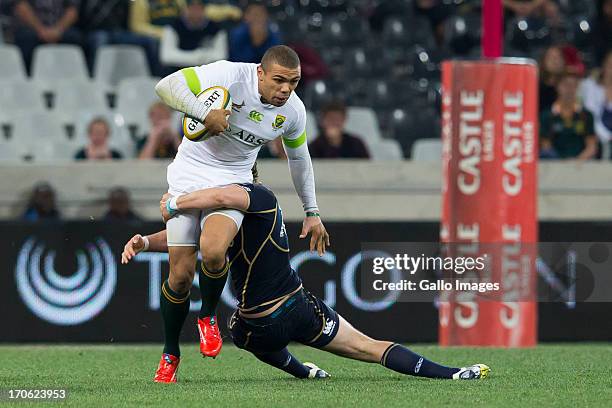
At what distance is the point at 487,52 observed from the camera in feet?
34.7

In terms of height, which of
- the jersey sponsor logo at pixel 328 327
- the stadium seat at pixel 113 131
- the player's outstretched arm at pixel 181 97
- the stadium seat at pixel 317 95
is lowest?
the jersey sponsor logo at pixel 328 327

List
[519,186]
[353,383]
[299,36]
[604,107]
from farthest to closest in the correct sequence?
[299,36] < [604,107] < [519,186] < [353,383]

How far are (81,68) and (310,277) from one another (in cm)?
459

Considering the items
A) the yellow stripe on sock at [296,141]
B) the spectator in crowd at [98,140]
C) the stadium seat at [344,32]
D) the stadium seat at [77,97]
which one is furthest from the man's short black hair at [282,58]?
the stadium seat at [344,32]

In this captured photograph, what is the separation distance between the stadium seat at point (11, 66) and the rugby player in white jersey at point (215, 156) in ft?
23.6

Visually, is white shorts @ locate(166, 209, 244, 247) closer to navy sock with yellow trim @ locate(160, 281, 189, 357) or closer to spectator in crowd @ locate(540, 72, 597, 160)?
navy sock with yellow trim @ locate(160, 281, 189, 357)

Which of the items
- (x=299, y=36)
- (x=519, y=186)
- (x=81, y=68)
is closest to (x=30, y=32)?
(x=81, y=68)

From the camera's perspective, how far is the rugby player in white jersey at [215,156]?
7.14 meters

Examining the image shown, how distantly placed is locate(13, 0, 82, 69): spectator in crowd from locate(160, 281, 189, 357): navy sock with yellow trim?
7796 mm

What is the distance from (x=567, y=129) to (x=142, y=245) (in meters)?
6.70

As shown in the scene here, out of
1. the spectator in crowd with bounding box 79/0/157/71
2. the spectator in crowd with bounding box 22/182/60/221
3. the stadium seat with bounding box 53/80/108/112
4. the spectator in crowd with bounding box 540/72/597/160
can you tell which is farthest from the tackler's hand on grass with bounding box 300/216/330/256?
the spectator in crowd with bounding box 79/0/157/71

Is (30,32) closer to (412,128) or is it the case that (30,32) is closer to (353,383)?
(412,128)

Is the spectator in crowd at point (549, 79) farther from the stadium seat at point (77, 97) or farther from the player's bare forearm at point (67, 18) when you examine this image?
the player's bare forearm at point (67, 18)

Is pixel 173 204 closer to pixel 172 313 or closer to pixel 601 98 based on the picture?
pixel 172 313
